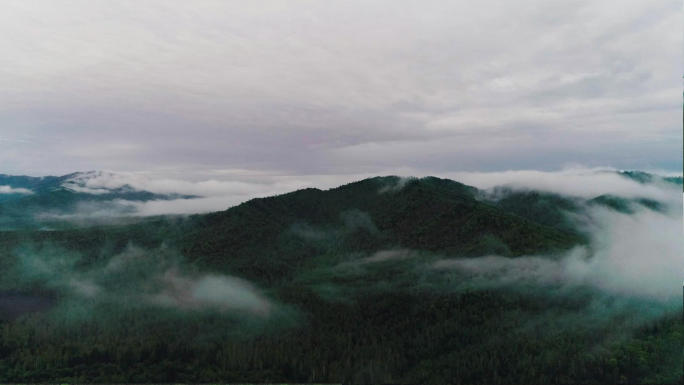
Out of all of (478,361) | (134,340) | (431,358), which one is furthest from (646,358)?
(134,340)

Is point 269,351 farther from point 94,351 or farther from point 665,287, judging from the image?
point 665,287

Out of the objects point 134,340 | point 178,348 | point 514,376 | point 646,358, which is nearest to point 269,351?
point 178,348

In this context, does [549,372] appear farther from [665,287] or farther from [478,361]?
[665,287]

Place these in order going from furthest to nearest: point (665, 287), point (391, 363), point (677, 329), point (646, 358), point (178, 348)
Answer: point (665, 287) → point (178, 348) → point (391, 363) → point (677, 329) → point (646, 358)

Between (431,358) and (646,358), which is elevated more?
(646,358)

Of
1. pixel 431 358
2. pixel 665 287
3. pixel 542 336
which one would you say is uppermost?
pixel 665 287

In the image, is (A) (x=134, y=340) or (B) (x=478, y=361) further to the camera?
(A) (x=134, y=340)

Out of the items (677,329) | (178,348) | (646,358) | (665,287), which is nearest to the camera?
(646,358)

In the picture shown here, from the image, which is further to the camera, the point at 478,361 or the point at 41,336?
the point at 41,336

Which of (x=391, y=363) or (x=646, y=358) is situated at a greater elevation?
(x=646, y=358)
